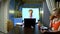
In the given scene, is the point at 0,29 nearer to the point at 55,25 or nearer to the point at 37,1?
the point at 37,1

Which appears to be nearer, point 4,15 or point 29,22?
point 29,22

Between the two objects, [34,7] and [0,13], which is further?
[34,7]

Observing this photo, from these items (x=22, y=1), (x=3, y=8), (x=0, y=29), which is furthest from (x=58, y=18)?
(x=22, y=1)

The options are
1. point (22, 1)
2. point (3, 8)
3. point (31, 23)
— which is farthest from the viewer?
point (22, 1)

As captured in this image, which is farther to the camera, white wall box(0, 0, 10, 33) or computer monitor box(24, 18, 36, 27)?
white wall box(0, 0, 10, 33)

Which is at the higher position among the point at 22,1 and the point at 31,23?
the point at 22,1

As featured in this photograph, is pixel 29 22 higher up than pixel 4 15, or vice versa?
pixel 4 15

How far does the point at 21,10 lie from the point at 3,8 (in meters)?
2.62

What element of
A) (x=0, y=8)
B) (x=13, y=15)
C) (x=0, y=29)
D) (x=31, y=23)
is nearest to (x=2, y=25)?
(x=0, y=29)

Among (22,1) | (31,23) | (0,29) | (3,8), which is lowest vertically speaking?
(0,29)

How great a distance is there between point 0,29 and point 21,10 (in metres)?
2.74

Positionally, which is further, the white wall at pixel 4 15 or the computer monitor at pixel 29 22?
the white wall at pixel 4 15

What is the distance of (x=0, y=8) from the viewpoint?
8.58 metres

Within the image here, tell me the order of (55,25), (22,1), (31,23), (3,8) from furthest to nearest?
1. (22,1)
2. (3,8)
3. (31,23)
4. (55,25)
